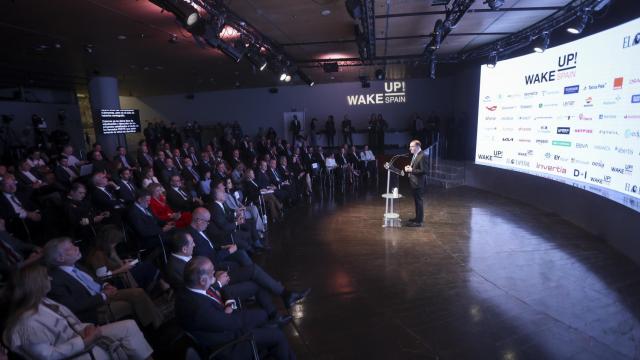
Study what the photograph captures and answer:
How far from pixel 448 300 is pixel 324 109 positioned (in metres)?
13.6

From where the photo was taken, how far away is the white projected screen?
4.62m

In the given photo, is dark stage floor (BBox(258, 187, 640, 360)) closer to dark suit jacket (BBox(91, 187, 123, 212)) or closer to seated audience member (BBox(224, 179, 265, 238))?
seated audience member (BBox(224, 179, 265, 238))

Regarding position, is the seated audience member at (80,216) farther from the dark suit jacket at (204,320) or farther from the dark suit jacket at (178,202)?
the dark suit jacket at (204,320)

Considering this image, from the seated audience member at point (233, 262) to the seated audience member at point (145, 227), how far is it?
0.92 m

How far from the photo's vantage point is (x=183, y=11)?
474 cm

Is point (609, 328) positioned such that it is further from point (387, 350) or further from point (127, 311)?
point (127, 311)

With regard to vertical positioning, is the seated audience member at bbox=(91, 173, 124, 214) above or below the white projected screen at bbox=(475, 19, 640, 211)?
below

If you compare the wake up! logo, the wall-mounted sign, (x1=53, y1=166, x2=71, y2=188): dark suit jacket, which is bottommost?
(x1=53, y1=166, x2=71, y2=188): dark suit jacket

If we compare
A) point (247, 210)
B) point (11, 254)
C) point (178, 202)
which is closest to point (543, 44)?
point (247, 210)

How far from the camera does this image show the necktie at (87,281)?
9.04 ft

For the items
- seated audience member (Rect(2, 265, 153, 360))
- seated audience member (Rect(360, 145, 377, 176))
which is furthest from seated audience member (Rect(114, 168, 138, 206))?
seated audience member (Rect(360, 145, 377, 176))

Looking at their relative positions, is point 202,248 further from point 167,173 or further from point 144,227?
point 167,173

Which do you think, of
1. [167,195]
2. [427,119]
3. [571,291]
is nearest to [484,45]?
[427,119]

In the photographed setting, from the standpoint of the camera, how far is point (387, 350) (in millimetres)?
2977
